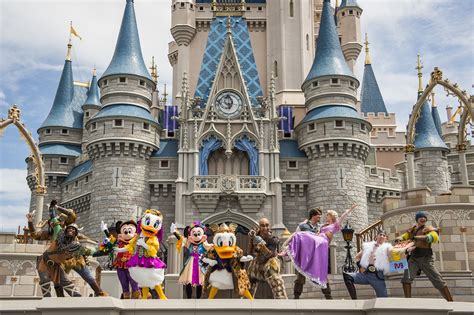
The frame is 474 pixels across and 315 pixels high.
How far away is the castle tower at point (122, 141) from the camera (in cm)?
2558

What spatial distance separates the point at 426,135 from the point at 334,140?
27.2 ft

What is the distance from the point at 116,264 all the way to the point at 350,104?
66.4 ft

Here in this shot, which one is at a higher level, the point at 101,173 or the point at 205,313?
the point at 101,173

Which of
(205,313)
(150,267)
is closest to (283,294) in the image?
(205,313)

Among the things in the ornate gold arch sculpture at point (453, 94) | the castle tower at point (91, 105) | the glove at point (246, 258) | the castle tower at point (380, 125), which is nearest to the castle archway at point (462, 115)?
the ornate gold arch sculpture at point (453, 94)

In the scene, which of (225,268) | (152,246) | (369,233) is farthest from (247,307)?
(369,233)

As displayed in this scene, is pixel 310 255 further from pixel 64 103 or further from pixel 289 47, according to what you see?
pixel 64 103

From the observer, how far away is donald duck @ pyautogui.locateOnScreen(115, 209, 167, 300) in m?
8.84

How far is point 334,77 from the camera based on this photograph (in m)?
27.6

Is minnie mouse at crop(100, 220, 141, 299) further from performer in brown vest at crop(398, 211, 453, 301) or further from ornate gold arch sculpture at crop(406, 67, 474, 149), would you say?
ornate gold arch sculpture at crop(406, 67, 474, 149)

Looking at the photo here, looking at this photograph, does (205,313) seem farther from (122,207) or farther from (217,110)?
(217,110)

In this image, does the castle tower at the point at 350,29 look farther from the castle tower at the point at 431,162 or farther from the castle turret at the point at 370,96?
the castle tower at the point at 431,162

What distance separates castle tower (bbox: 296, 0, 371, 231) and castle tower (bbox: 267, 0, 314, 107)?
3172 millimetres

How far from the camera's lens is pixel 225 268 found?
921 centimetres
